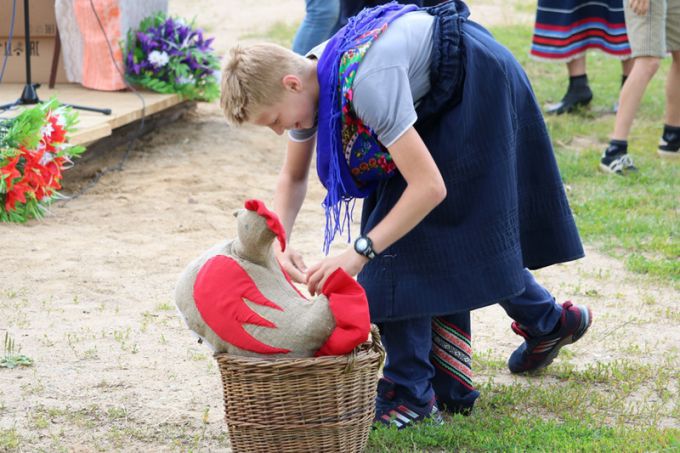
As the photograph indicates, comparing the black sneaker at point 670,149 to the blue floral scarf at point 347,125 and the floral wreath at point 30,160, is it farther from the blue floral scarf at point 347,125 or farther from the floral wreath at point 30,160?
the blue floral scarf at point 347,125

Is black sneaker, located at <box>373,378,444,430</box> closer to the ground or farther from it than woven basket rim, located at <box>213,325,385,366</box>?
closer to the ground

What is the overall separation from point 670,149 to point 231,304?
4.72 meters

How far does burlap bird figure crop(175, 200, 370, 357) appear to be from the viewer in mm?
2393

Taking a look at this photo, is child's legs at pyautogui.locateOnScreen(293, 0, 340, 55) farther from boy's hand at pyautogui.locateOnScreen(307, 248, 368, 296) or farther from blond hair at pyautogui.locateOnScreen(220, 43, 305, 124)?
boy's hand at pyautogui.locateOnScreen(307, 248, 368, 296)

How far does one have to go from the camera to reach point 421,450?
273 centimetres

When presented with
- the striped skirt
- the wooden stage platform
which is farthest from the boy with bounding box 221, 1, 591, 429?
the striped skirt

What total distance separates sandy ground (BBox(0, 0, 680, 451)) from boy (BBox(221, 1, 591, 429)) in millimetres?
595

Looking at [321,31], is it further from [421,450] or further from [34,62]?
[421,450]

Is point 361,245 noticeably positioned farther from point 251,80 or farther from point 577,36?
point 577,36

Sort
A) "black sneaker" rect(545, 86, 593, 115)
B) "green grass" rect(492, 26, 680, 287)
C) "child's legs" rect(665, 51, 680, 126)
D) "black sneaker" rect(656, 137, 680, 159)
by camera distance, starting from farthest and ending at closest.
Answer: "black sneaker" rect(545, 86, 593, 115), "black sneaker" rect(656, 137, 680, 159), "child's legs" rect(665, 51, 680, 126), "green grass" rect(492, 26, 680, 287)

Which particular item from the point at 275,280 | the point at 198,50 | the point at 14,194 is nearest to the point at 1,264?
the point at 14,194

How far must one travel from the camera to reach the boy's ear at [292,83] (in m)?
2.45

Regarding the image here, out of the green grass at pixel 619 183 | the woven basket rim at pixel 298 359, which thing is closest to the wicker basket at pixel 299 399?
the woven basket rim at pixel 298 359

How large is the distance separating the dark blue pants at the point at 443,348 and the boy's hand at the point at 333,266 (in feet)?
1.28
